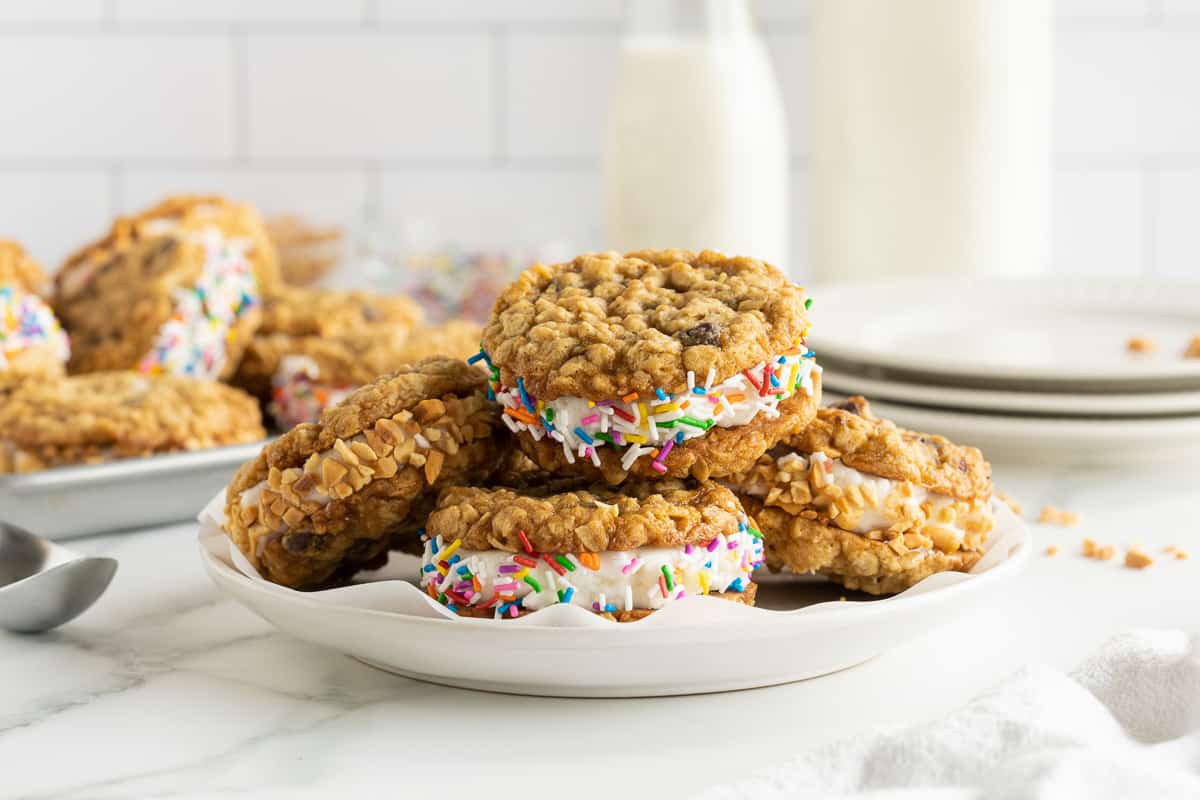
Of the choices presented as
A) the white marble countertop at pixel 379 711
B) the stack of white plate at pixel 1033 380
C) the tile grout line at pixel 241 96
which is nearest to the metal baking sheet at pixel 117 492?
the white marble countertop at pixel 379 711

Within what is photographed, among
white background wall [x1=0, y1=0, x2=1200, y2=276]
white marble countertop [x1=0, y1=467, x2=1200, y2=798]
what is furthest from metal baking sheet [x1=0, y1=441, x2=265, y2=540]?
white background wall [x1=0, y1=0, x2=1200, y2=276]

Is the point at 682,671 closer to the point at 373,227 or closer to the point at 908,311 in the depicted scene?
the point at 908,311

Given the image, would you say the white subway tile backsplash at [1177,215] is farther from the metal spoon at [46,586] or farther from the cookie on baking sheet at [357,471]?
the metal spoon at [46,586]

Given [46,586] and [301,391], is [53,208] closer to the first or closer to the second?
[301,391]

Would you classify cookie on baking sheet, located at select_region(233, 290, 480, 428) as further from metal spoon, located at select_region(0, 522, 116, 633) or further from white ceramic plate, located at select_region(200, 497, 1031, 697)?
white ceramic plate, located at select_region(200, 497, 1031, 697)

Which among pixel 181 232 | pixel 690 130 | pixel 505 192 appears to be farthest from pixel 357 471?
pixel 505 192
